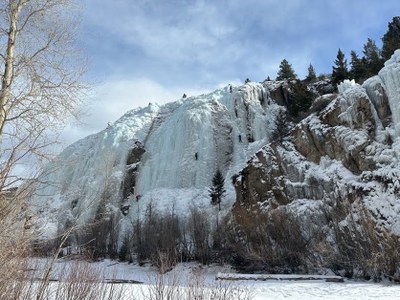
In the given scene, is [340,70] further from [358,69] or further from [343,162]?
[343,162]

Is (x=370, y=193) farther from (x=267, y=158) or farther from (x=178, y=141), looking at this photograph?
(x=178, y=141)

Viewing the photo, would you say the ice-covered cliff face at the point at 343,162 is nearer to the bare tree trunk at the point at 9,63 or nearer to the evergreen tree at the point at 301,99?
the evergreen tree at the point at 301,99

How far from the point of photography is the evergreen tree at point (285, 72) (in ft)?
200

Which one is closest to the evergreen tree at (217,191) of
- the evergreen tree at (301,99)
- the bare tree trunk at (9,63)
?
the evergreen tree at (301,99)

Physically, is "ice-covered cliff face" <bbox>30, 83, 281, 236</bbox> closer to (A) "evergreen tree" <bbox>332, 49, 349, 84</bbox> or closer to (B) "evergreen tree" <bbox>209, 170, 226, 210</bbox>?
(B) "evergreen tree" <bbox>209, 170, 226, 210</bbox>

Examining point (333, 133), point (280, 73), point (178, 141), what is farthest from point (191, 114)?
point (333, 133)

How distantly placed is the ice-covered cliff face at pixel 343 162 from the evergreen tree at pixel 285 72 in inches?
1121

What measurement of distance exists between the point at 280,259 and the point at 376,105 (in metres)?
12.8

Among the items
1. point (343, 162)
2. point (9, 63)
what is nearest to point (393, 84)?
point (343, 162)

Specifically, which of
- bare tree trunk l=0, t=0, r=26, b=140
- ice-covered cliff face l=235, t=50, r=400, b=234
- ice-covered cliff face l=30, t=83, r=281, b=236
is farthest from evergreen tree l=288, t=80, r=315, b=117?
bare tree trunk l=0, t=0, r=26, b=140

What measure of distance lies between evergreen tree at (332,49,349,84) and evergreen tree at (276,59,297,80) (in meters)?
11.9

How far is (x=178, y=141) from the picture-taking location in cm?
5441

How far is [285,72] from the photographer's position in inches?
2435

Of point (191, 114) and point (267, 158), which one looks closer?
point (267, 158)
